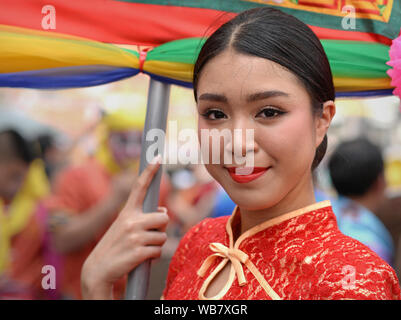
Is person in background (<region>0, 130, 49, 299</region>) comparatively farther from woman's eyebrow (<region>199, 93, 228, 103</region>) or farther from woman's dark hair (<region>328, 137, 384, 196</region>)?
woman's eyebrow (<region>199, 93, 228, 103</region>)

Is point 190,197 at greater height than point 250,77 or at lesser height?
greater

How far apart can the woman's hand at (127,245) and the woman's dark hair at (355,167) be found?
113cm

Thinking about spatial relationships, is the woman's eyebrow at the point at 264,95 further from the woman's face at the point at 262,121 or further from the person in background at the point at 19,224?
the person in background at the point at 19,224

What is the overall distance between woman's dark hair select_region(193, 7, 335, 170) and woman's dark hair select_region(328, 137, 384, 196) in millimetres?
1140

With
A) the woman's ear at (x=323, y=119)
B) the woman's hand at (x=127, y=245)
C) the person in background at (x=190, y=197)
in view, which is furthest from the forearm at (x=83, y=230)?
the woman's ear at (x=323, y=119)

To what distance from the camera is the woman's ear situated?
1222 millimetres

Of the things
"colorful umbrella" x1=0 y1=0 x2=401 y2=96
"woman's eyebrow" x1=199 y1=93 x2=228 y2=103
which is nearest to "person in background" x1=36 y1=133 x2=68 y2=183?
"colorful umbrella" x1=0 y1=0 x2=401 y2=96

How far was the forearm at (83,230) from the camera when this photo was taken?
2537 millimetres

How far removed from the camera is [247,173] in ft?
3.74

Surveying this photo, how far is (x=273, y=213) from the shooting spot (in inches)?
48.4

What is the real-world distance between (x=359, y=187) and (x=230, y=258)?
1.25 meters

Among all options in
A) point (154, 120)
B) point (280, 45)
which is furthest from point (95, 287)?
point (280, 45)

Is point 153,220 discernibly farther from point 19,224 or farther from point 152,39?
point 19,224
